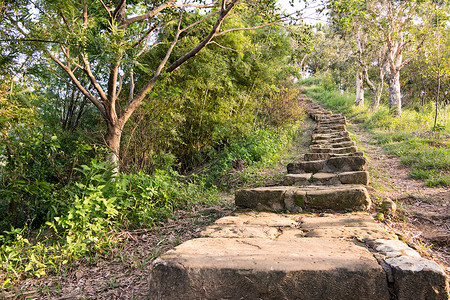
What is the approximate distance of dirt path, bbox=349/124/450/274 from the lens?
2074mm

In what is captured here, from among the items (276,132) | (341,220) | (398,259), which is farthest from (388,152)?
(398,259)

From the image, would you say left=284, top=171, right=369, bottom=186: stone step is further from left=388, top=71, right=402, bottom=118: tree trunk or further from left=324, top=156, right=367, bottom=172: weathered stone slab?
left=388, top=71, right=402, bottom=118: tree trunk

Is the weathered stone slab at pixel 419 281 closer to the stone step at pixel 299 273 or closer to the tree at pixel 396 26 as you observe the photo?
the stone step at pixel 299 273

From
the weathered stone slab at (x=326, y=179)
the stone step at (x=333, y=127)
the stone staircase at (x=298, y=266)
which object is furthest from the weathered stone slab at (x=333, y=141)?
the stone staircase at (x=298, y=266)

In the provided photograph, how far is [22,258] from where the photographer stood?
84.7 inches

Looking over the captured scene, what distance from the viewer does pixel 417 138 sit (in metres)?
6.00

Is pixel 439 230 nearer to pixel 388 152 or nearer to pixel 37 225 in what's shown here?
pixel 388 152

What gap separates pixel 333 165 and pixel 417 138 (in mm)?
3572

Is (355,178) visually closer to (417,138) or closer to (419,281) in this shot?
(419,281)

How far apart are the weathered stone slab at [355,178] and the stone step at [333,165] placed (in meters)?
0.40

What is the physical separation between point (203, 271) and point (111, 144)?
3.35 metres

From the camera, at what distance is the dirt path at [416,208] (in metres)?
2.07

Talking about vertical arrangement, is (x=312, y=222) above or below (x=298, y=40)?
below

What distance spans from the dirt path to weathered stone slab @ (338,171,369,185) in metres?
0.16
